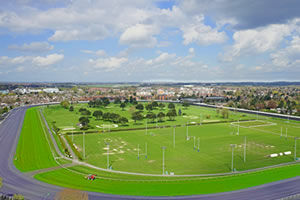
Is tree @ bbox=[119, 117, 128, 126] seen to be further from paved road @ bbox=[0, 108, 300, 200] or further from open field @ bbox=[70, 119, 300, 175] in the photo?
paved road @ bbox=[0, 108, 300, 200]

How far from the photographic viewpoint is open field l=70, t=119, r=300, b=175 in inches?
2042

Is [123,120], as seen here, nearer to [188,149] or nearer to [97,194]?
[188,149]

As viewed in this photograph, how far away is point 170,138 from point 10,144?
4729 cm

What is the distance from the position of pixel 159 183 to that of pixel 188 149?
2539 cm

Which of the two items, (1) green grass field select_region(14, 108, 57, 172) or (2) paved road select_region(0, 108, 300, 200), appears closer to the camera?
(2) paved road select_region(0, 108, 300, 200)

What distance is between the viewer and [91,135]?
83250 millimetres

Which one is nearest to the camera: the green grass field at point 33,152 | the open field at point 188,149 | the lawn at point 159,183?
the lawn at point 159,183

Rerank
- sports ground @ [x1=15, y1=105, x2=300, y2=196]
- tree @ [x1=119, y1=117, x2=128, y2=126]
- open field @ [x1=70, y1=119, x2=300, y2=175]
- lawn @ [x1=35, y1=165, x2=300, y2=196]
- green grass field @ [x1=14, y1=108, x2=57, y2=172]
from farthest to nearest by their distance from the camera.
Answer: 1. tree @ [x1=119, y1=117, x2=128, y2=126]
2. open field @ [x1=70, y1=119, x2=300, y2=175]
3. green grass field @ [x1=14, y1=108, x2=57, y2=172]
4. sports ground @ [x1=15, y1=105, x2=300, y2=196]
5. lawn @ [x1=35, y1=165, x2=300, y2=196]

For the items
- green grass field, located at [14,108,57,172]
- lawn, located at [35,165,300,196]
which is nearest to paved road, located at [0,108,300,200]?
lawn, located at [35,165,300,196]

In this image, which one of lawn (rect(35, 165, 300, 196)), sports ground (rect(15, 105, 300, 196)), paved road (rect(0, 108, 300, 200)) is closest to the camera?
paved road (rect(0, 108, 300, 200))

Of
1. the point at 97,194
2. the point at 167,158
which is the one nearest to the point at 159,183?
→ the point at 97,194

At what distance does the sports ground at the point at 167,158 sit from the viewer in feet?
136

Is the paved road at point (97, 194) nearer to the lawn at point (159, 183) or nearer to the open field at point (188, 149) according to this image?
the lawn at point (159, 183)

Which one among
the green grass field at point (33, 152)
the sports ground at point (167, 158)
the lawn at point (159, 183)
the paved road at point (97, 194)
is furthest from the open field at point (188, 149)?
the paved road at point (97, 194)
